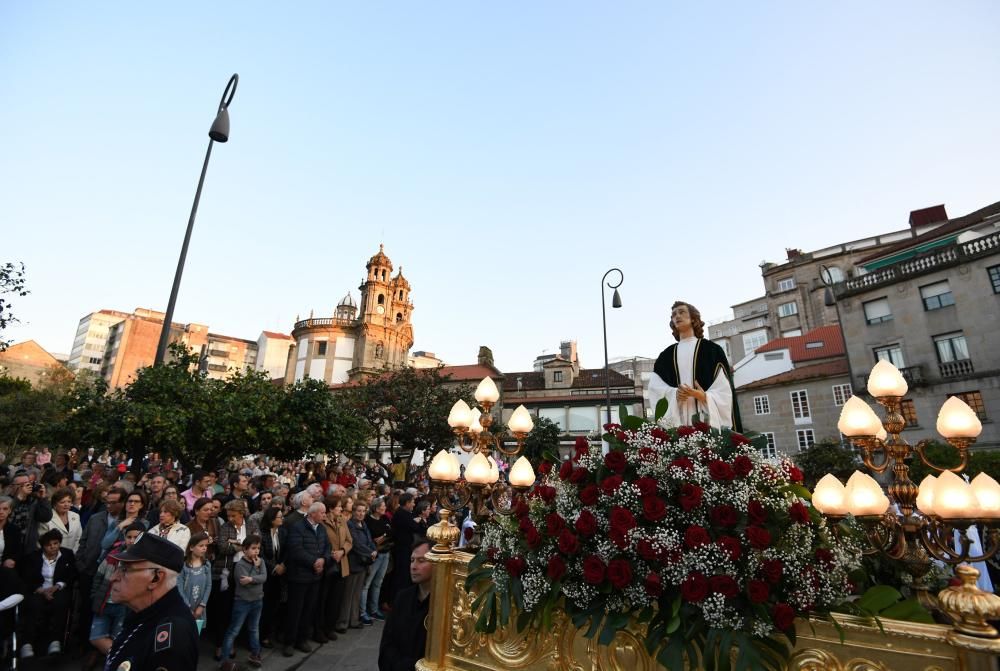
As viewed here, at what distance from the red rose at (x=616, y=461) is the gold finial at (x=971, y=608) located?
1.48m

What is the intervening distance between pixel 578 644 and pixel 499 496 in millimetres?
2525

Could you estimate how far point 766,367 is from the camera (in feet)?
123

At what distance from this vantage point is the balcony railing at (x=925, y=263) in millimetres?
23328

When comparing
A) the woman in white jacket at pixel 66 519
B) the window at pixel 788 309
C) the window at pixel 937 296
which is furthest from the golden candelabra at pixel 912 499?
the window at pixel 788 309

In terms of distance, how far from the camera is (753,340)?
53.0 m

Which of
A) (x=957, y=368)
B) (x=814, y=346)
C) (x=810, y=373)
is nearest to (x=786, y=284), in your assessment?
(x=814, y=346)

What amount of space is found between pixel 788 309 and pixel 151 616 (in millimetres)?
56386

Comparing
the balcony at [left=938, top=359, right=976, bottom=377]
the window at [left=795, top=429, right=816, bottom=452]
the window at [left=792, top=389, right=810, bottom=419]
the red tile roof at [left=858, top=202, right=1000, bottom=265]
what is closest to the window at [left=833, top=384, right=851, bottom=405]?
the window at [left=792, top=389, right=810, bottom=419]

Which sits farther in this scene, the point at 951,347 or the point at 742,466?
the point at 951,347

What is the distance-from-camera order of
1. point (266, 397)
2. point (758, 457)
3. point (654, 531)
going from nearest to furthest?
point (654, 531) < point (758, 457) < point (266, 397)

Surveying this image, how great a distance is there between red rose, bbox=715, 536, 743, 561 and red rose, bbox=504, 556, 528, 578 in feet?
3.74

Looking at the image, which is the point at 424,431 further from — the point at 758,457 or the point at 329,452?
the point at 758,457

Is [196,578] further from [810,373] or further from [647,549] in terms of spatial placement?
[810,373]

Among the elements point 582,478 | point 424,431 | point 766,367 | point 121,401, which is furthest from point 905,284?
point 121,401
